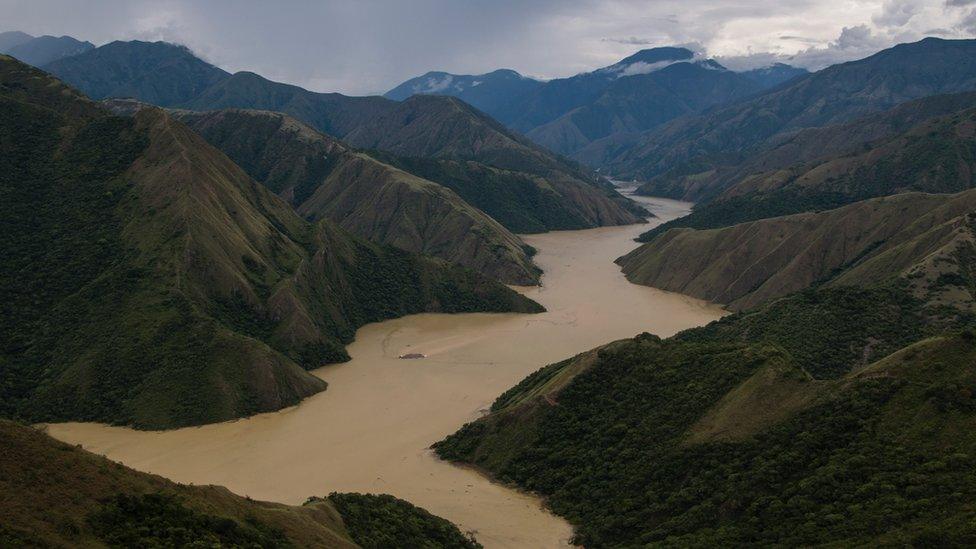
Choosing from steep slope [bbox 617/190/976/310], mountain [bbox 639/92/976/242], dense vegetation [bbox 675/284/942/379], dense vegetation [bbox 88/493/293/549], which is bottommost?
dense vegetation [bbox 88/493/293/549]

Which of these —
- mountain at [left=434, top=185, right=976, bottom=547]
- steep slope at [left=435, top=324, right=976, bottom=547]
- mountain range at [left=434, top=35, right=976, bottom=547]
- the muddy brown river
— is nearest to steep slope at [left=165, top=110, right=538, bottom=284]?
the muddy brown river

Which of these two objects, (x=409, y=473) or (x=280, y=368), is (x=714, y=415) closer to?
(x=409, y=473)

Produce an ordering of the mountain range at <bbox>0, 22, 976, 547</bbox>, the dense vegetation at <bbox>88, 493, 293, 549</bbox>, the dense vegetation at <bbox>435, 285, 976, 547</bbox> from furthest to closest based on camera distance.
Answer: the dense vegetation at <bbox>435, 285, 976, 547</bbox> < the mountain range at <bbox>0, 22, 976, 547</bbox> < the dense vegetation at <bbox>88, 493, 293, 549</bbox>

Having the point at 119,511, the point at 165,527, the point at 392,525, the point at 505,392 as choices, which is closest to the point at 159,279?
the point at 505,392

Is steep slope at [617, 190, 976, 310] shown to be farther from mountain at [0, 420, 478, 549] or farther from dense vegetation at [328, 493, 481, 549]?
mountain at [0, 420, 478, 549]

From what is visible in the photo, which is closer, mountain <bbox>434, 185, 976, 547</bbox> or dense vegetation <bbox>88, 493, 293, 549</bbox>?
dense vegetation <bbox>88, 493, 293, 549</bbox>

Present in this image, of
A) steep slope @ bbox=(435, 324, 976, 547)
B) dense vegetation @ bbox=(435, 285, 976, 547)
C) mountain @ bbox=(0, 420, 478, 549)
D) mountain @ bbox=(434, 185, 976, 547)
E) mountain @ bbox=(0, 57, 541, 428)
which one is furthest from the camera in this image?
mountain @ bbox=(0, 57, 541, 428)

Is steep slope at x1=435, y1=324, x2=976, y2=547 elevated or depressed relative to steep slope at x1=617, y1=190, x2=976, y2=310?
depressed
